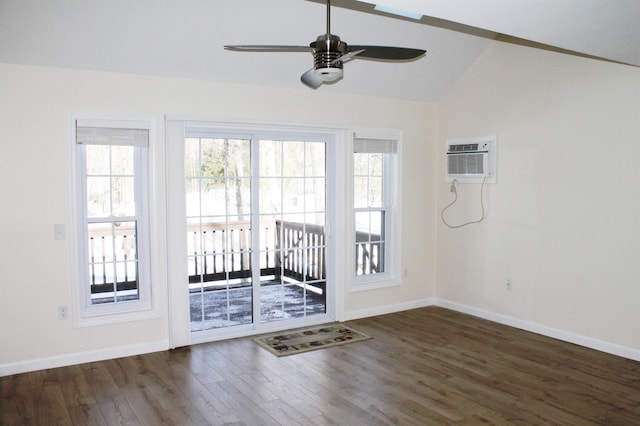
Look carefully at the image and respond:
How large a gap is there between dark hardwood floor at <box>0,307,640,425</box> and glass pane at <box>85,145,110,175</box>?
161 cm

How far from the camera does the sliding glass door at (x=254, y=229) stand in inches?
194

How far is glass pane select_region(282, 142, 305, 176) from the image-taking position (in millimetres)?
5301

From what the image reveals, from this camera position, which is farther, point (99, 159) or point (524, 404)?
point (99, 159)

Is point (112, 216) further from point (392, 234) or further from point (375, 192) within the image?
point (392, 234)

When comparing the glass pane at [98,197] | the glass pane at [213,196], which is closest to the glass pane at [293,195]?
the glass pane at [213,196]

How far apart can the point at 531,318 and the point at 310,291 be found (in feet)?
7.36

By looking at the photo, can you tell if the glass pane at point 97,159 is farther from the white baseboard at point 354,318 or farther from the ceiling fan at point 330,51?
the ceiling fan at point 330,51

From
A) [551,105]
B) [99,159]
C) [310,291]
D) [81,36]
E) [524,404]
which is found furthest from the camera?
[310,291]

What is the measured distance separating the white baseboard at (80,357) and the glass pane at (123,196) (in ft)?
3.82

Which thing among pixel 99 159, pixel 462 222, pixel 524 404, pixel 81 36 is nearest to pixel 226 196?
pixel 99 159

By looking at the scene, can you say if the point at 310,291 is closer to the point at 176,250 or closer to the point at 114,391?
the point at 176,250

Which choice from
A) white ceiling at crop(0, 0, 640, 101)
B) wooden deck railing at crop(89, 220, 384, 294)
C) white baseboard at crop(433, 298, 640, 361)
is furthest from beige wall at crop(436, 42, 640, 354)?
wooden deck railing at crop(89, 220, 384, 294)

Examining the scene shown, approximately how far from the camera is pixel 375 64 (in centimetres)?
513

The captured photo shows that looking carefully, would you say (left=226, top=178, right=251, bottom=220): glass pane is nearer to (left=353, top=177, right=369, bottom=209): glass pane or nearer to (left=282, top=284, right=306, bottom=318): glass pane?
(left=282, top=284, right=306, bottom=318): glass pane
